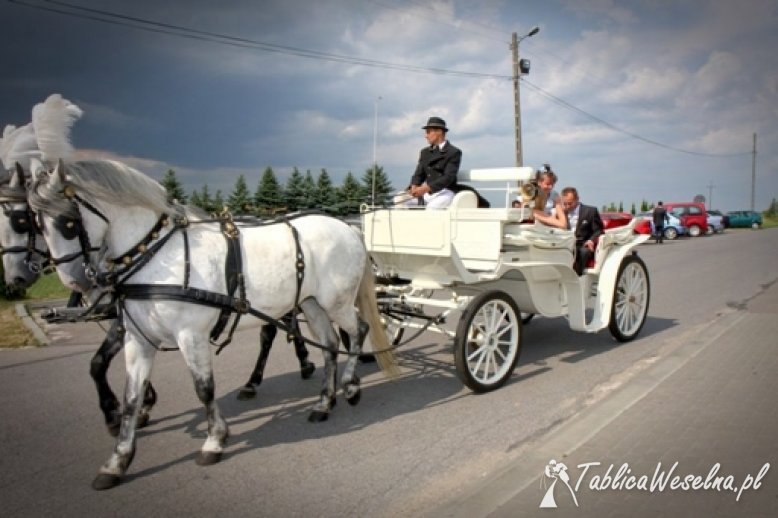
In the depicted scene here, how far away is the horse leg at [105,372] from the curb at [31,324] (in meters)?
4.03

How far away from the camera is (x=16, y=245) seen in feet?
11.1

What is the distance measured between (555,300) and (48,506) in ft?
16.3

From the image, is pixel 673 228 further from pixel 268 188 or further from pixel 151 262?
pixel 151 262

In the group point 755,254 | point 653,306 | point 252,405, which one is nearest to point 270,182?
point 755,254

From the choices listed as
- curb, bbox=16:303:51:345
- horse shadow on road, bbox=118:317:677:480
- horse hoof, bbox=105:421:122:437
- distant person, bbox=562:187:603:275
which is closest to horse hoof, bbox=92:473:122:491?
horse shadow on road, bbox=118:317:677:480

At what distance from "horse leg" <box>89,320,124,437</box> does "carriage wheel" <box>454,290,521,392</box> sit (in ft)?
9.15

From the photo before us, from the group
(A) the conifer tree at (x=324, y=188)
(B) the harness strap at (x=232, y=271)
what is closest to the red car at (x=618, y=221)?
(A) the conifer tree at (x=324, y=188)

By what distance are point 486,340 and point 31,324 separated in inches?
284

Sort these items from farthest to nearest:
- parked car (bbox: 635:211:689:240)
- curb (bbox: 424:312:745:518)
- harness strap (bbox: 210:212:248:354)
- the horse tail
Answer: parked car (bbox: 635:211:689:240) → the horse tail → harness strap (bbox: 210:212:248:354) → curb (bbox: 424:312:745:518)

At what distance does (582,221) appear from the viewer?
7.06 m

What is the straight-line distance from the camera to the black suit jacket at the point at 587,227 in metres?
7.05

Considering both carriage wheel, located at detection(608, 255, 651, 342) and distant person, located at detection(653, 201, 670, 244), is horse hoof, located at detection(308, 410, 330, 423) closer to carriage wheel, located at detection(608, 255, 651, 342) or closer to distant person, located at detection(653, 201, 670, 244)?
carriage wheel, located at detection(608, 255, 651, 342)

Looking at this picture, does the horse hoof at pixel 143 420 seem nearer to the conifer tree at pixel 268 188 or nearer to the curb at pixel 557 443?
the curb at pixel 557 443

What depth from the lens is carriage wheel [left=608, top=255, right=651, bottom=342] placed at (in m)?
7.00
